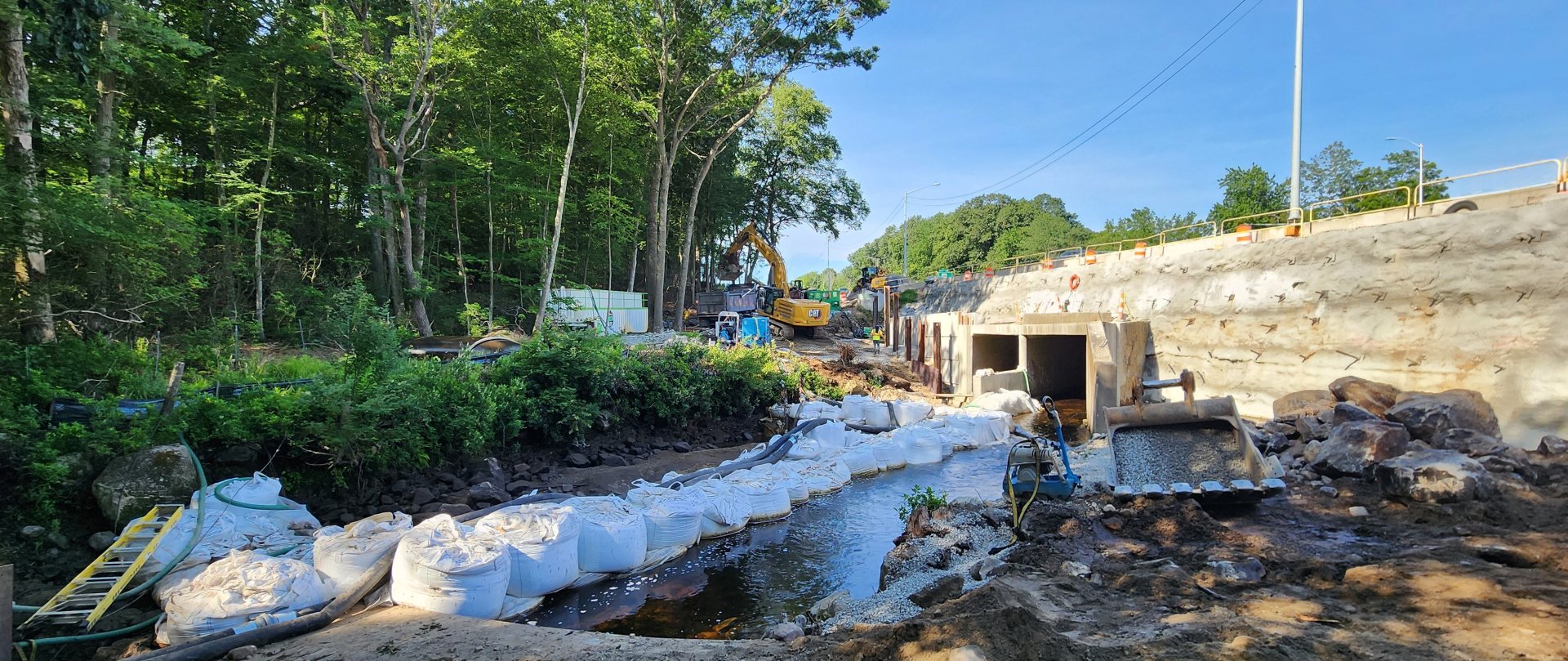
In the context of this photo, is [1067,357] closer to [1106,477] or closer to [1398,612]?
[1106,477]

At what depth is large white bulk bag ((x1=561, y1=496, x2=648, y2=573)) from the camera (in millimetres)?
5824

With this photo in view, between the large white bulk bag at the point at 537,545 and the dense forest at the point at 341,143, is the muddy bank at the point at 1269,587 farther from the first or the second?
the dense forest at the point at 341,143

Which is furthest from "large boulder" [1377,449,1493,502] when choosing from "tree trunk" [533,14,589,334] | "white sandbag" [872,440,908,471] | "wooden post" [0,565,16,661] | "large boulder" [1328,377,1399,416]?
"tree trunk" [533,14,589,334]

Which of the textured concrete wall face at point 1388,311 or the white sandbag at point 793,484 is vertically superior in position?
the textured concrete wall face at point 1388,311

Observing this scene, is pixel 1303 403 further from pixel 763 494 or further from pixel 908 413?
pixel 763 494

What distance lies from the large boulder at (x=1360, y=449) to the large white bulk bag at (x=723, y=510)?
6.47 m

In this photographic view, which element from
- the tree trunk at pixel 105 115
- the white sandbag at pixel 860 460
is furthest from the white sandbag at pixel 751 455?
the tree trunk at pixel 105 115

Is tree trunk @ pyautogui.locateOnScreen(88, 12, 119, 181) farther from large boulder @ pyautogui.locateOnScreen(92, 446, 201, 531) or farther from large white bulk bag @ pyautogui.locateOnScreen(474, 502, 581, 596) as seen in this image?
large white bulk bag @ pyautogui.locateOnScreen(474, 502, 581, 596)

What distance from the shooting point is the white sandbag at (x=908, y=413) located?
13.4 meters

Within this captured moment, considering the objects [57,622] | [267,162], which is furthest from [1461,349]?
[267,162]

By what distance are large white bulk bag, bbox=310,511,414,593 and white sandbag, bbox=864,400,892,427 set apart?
359 inches

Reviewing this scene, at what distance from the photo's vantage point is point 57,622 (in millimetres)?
4297

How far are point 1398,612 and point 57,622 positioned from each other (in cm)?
815

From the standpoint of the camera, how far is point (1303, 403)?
1132cm
